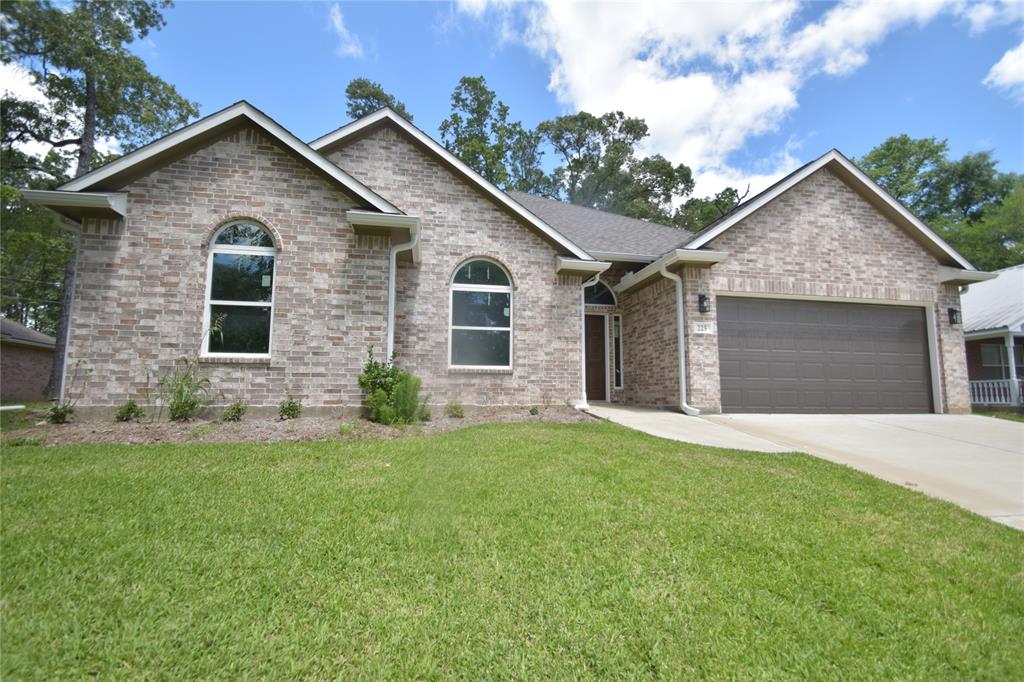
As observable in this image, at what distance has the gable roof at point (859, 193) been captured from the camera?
10.5 m

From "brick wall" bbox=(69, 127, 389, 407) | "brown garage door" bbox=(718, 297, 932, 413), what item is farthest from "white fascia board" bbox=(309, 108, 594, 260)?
"brown garage door" bbox=(718, 297, 932, 413)

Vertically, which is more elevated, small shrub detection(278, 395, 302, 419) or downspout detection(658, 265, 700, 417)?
downspout detection(658, 265, 700, 417)

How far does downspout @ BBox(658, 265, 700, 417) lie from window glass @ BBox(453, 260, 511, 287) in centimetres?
376

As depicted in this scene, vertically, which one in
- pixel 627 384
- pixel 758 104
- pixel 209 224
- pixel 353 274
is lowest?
pixel 627 384

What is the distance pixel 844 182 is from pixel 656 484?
11075mm

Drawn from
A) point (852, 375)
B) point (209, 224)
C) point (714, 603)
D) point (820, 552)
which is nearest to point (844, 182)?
point (852, 375)

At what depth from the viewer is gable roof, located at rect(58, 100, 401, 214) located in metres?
7.33

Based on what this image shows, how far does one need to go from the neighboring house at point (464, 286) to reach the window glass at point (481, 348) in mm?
48

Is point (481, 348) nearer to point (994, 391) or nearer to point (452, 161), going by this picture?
point (452, 161)

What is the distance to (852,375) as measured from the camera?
1062 centimetres

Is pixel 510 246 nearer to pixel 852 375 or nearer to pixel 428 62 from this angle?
pixel 428 62

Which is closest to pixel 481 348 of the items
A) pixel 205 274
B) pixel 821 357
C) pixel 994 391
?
pixel 205 274

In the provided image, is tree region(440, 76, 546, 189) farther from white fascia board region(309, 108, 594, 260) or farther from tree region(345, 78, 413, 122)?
white fascia board region(309, 108, 594, 260)

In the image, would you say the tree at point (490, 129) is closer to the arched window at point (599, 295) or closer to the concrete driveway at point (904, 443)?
the arched window at point (599, 295)
